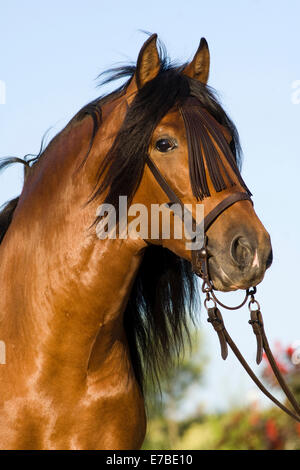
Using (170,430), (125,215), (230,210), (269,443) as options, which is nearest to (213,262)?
Result: (230,210)

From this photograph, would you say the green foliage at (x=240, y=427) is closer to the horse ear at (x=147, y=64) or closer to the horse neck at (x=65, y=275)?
the horse neck at (x=65, y=275)

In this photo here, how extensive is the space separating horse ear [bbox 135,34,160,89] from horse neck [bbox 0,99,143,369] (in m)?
0.45

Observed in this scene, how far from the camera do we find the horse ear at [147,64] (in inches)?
150

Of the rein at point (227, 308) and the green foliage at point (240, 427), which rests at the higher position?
the rein at point (227, 308)

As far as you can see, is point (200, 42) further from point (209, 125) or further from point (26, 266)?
point (26, 266)

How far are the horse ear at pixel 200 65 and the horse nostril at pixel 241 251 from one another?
1.27 m

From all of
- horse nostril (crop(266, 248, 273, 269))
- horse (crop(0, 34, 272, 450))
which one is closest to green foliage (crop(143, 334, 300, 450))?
horse (crop(0, 34, 272, 450))

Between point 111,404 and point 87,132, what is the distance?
1.54m

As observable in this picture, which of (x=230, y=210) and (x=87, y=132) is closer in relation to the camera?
(x=230, y=210)

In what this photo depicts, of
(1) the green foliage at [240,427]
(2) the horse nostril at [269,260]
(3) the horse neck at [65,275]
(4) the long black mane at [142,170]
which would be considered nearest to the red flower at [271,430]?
(1) the green foliage at [240,427]

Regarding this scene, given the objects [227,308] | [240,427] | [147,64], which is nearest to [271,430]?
[240,427]

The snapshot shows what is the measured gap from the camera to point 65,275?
12.5 feet

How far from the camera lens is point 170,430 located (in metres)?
15.6

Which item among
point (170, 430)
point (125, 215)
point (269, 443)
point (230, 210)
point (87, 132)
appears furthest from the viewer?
point (170, 430)
